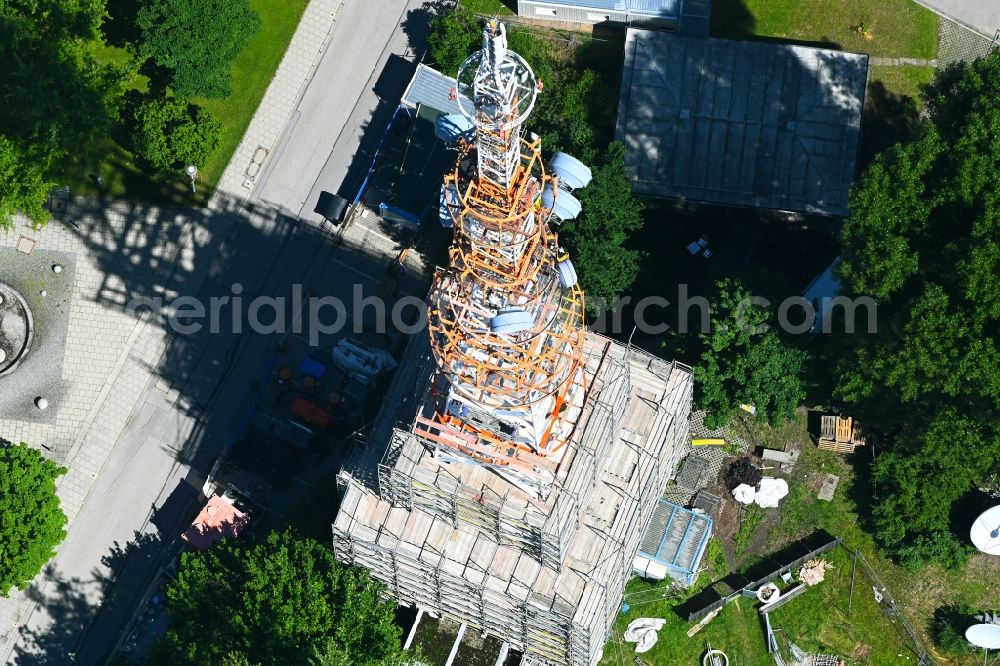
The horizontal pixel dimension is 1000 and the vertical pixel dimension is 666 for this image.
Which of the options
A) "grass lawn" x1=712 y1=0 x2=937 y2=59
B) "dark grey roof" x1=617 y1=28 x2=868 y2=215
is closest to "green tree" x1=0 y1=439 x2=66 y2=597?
"dark grey roof" x1=617 y1=28 x2=868 y2=215

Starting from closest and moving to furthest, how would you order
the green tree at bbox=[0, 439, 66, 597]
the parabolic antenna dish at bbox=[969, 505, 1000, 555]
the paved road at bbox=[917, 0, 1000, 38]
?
the green tree at bbox=[0, 439, 66, 597]
the parabolic antenna dish at bbox=[969, 505, 1000, 555]
the paved road at bbox=[917, 0, 1000, 38]

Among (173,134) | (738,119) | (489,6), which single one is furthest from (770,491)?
(173,134)

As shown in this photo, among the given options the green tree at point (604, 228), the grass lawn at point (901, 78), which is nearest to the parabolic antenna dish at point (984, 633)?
the green tree at point (604, 228)

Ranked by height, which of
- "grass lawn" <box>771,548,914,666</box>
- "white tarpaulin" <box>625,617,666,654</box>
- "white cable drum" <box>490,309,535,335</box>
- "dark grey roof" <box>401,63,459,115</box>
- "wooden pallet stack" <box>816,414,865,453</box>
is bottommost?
"white tarpaulin" <box>625,617,666,654</box>

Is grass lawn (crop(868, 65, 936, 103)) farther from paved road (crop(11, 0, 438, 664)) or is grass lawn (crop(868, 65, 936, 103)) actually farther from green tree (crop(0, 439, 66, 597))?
green tree (crop(0, 439, 66, 597))

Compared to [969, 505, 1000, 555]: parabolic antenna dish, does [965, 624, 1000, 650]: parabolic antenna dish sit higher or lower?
lower

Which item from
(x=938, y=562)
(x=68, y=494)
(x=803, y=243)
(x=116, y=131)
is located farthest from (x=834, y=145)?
(x=68, y=494)
